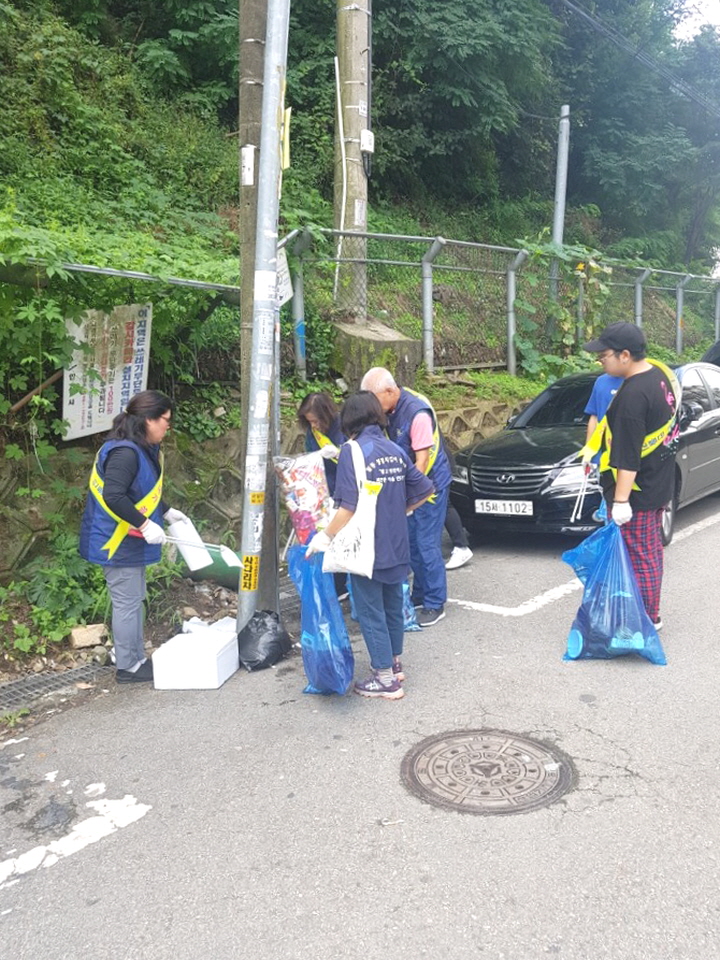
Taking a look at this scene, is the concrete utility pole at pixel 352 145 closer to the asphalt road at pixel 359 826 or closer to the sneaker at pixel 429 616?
the sneaker at pixel 429 616

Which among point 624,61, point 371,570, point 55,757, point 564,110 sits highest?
point 624,61

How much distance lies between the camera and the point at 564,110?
13453mm

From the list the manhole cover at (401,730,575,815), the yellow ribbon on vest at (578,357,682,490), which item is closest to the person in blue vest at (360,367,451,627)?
the yellow ribbon on vest at (578,357,682,490)

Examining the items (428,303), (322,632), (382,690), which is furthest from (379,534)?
(428,303)

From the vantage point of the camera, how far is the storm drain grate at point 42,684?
477 cm

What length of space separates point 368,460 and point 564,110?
11.2m

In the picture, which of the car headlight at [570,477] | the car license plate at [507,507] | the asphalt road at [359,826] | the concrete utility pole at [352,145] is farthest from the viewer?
the concrete utility pole at [352,145]

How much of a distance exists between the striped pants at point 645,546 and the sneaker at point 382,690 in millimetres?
1604

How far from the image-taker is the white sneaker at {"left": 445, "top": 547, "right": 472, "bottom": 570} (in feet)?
23.5

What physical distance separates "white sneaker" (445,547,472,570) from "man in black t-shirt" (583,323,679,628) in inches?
85.0

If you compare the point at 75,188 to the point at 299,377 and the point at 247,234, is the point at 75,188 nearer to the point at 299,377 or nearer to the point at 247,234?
the point at 299,377

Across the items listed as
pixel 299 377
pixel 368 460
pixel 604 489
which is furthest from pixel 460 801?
pixel 299 377

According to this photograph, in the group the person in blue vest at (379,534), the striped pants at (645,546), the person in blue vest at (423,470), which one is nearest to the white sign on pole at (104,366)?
the person in blue vest at (423,470)

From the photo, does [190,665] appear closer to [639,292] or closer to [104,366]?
[104,366]
